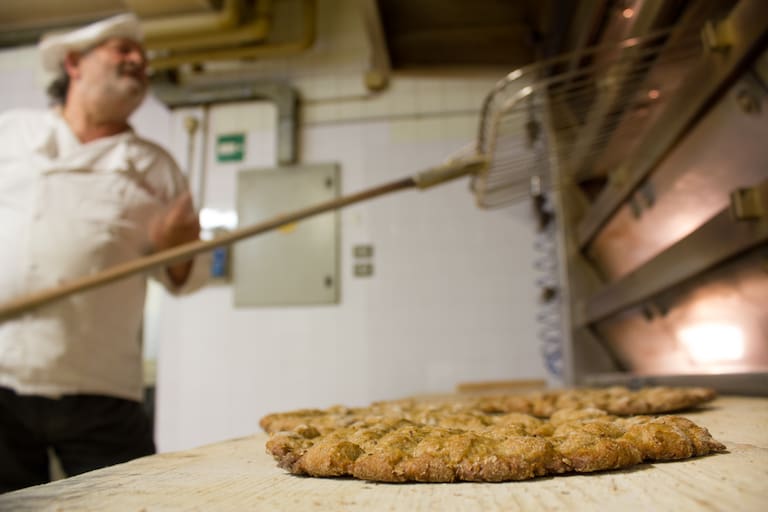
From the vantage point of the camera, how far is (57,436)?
156cm

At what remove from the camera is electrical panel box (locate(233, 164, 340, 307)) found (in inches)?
132

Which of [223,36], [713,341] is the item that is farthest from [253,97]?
[713,341]

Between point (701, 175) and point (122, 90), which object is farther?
point (122, 90)

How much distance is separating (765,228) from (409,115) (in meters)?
2.72

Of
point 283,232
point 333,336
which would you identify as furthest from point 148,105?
point 333,336

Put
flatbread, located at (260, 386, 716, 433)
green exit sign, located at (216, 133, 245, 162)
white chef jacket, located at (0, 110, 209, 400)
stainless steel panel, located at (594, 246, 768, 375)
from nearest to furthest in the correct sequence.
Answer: flatbread, located at (260, 386, 716, 433), stainless steel panel, located at (594, 246, 768, 375), white chef jacket, located at (0, 110, 209, 400), green exit sign, located at (216, 133, 245, 162)

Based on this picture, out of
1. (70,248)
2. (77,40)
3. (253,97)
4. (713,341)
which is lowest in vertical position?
(713,341)

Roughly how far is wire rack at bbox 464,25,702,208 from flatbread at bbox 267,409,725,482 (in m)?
1.00

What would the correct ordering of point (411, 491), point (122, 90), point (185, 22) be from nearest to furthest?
point (411, 491)
point (122, 90)
point (185, 22)

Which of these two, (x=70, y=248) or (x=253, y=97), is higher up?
(x=253, y=97)

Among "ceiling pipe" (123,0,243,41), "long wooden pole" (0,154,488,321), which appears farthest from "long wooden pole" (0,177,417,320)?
"ceiling pipe" (123,0,243,41)

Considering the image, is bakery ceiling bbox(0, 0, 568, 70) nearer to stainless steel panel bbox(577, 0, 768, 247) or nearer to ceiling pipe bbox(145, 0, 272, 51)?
ceiling pipe bbox(145, 0, 272, 51)

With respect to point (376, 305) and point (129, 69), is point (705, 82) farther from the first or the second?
point (376, 305)

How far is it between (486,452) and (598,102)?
62.1 inches
